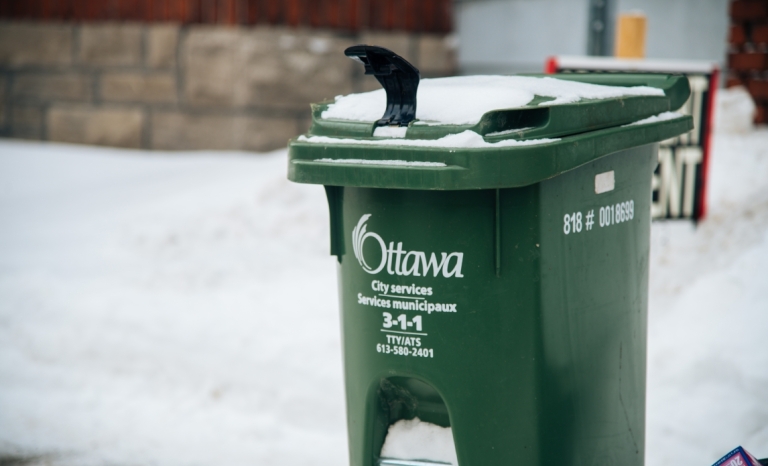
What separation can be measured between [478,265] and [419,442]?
570mm

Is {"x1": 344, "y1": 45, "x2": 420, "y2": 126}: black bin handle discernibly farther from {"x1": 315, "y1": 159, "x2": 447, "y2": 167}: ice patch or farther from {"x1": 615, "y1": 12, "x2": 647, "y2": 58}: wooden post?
{"x1": 615, "y1": 12, "x2": 647, "y2": 58}: wooden post

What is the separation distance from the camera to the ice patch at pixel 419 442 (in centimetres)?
239

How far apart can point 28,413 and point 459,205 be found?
2978mm

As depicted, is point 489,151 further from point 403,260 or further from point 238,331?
point 238,331

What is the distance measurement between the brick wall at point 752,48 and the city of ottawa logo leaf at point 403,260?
15.0 ft

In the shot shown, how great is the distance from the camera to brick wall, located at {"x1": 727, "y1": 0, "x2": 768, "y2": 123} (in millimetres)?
5881

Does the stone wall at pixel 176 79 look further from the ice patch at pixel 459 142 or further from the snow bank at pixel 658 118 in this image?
the ice patch at pixel 459 142

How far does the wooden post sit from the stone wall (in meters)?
3.74

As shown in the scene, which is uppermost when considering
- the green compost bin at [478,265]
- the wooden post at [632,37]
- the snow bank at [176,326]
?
the wooden post at [632,37]

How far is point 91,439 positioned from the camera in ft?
13.0

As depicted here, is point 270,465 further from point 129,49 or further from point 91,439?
point 129,49

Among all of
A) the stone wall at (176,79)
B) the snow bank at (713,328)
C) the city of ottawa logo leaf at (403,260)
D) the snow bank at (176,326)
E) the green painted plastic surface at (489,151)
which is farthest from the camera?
the stone wall at (176,79)

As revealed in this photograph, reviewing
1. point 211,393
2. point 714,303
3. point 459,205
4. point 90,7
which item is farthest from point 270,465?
point 90,7

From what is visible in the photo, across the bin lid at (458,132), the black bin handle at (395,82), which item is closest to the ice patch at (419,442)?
the bin lid at (458,132)
